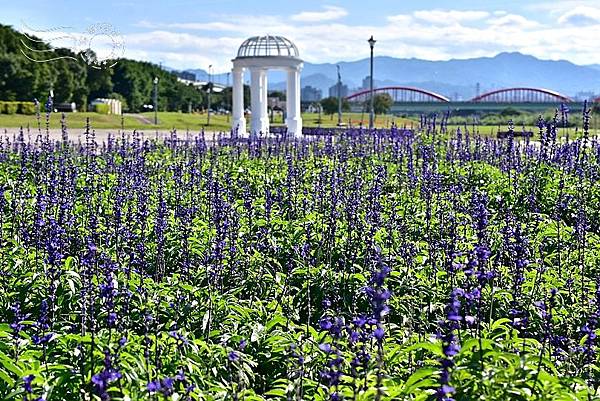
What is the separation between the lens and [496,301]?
6621 millimetres

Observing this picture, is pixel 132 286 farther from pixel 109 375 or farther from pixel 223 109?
pixel 223 109

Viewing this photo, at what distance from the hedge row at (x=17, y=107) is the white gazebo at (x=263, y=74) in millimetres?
28302

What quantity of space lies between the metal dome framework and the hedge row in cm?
2780

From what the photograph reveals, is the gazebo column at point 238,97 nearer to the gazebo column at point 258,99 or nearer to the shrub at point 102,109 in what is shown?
the gazebo column at point 258,99

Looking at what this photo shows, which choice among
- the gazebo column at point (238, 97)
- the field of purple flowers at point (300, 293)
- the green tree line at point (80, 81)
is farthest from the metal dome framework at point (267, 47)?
the field of purple flowers at point (300, 293)

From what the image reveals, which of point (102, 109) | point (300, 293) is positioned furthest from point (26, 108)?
point (300, 293)

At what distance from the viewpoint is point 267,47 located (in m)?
38.8

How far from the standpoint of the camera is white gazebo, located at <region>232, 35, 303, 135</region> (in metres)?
35.3

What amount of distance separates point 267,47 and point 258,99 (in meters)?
3.64

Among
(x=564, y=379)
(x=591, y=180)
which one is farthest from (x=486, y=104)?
(x=564, y=379)

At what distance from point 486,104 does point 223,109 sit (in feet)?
161

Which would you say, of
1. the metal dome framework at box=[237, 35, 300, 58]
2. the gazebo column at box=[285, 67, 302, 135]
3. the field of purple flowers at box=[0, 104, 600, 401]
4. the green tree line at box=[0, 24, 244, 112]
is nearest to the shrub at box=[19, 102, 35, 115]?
the green tree line at box=[0, 24, 244, 112]

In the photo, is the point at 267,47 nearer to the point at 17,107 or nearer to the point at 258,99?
the point at 258,99

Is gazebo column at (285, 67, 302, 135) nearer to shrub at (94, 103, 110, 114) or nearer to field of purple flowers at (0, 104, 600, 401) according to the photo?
field of purple flowers at (0, 104, 600, 401)
